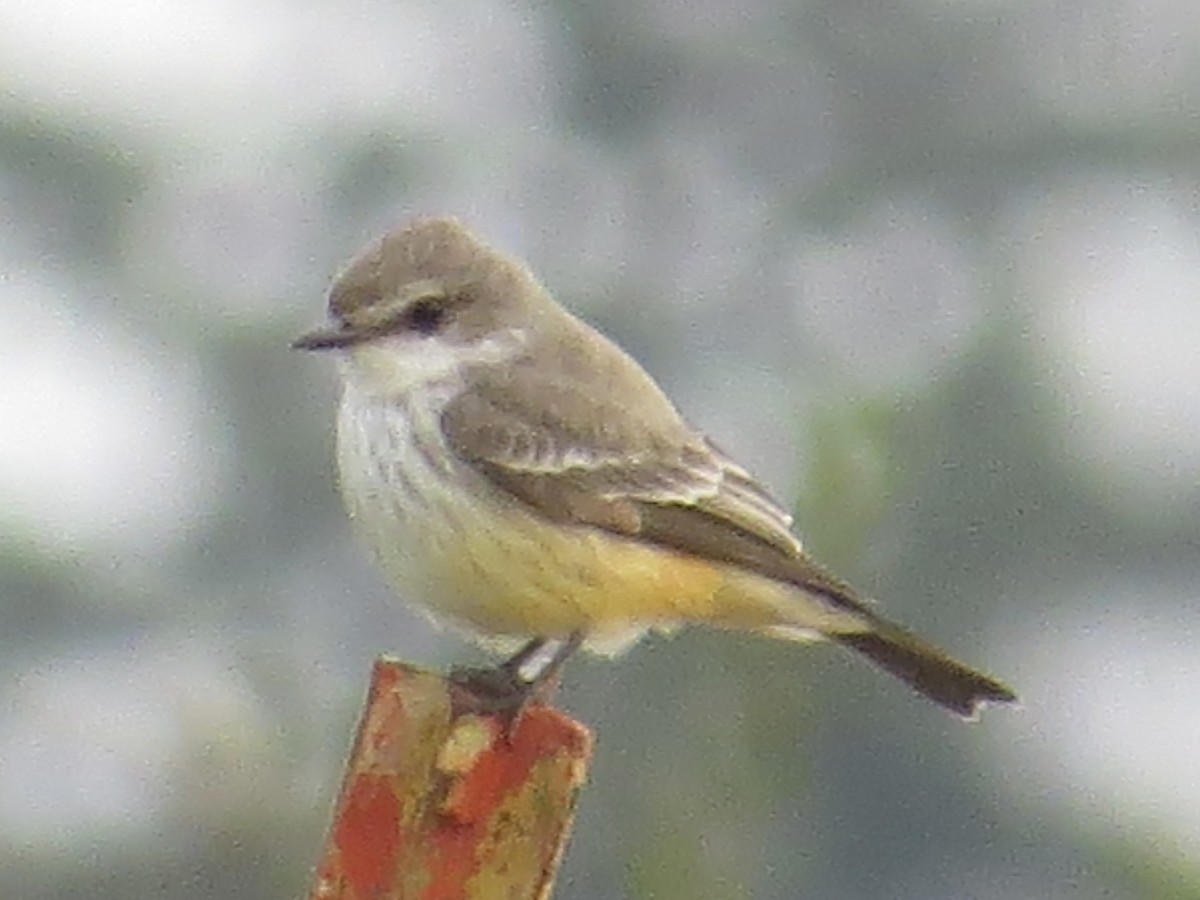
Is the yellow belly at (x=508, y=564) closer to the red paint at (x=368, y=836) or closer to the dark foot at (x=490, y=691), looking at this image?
the dark foot at (x=490, y=691)

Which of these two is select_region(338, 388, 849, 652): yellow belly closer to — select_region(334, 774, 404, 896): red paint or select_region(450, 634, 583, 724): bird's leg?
select_region(450, 634, 583, 724): bird's leg

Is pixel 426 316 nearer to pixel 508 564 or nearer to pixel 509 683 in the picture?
pixel 508 564

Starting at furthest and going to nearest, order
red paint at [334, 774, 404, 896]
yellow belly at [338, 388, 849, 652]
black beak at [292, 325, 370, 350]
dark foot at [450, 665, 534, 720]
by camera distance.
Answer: black beak at [292, 325, 370, 350] → yellow belly at [338, 388, 849, 652] → dark foot at [450, 665, 534, 720] → red paint at [334, 774, 404, 896]

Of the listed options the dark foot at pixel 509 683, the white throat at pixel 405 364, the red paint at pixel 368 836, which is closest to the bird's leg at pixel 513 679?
the dark foot at pixel 509 683

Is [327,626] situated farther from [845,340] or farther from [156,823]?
[845,340]

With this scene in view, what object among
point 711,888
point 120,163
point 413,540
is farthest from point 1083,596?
point 413,540

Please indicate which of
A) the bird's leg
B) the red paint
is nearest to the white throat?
the bird's leg

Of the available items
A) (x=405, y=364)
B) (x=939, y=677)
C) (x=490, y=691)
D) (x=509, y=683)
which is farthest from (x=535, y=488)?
(x=490, y=691)
